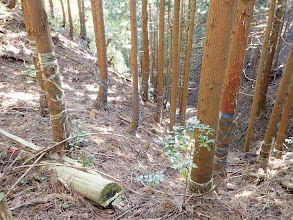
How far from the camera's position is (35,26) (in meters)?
2.73

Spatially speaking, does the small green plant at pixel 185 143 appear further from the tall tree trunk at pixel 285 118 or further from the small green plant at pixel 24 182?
the tall tree trunk at pixel 285 118

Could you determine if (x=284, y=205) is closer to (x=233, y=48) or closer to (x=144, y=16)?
(x=233, y=48)

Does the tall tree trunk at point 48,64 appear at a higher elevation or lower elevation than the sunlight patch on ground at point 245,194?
higher

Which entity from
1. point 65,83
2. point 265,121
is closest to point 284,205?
point 265,121

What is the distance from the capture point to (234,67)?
12.2 feet

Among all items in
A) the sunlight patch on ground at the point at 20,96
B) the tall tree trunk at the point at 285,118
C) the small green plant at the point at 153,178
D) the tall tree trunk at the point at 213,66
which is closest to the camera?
the tall tree trunk at the point at 213,66

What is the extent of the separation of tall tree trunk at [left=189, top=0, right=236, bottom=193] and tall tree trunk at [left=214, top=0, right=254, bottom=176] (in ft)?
4.76

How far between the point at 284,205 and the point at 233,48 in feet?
8.70

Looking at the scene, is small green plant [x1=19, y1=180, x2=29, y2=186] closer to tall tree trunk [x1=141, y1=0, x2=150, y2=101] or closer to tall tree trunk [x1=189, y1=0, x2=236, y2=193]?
tall tree trunk [x1=189, y1=0, x2=236, y2=193]

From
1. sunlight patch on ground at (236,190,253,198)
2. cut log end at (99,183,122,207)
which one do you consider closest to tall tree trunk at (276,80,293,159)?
sunlight patch on ground at (236,190,253,198)

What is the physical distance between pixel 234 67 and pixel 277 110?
1.35m

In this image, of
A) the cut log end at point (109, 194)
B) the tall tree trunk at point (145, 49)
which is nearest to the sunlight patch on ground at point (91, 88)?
the tall tree trunk at point (145, 49)

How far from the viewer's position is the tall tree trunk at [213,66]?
2033 mm

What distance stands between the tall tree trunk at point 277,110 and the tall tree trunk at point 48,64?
403cm
